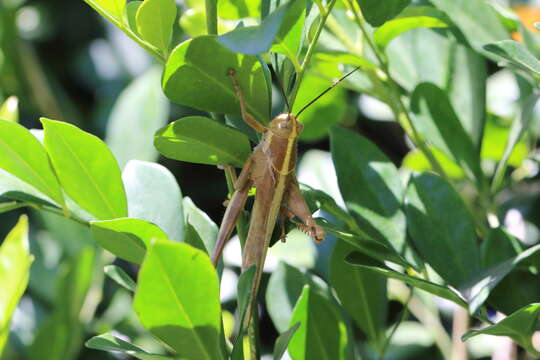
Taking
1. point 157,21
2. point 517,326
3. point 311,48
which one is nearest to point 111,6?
point 157,21

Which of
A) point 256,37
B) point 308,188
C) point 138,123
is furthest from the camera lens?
point 138,123

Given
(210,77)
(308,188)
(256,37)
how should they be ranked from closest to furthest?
(256,37) < (210,77) < (308,188)

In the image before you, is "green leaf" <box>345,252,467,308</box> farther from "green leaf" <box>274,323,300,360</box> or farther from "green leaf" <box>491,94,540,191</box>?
"green leaf" <box>491,94,540,191</box>

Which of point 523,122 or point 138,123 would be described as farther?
point 138,123

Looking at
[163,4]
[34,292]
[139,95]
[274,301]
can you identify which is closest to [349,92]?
[139,95]

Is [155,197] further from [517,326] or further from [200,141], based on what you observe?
[517,326]

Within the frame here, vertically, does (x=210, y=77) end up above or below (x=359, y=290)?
above

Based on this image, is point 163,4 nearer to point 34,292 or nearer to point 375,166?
point 375,166

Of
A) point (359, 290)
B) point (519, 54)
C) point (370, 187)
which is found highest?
point (519, 54)
